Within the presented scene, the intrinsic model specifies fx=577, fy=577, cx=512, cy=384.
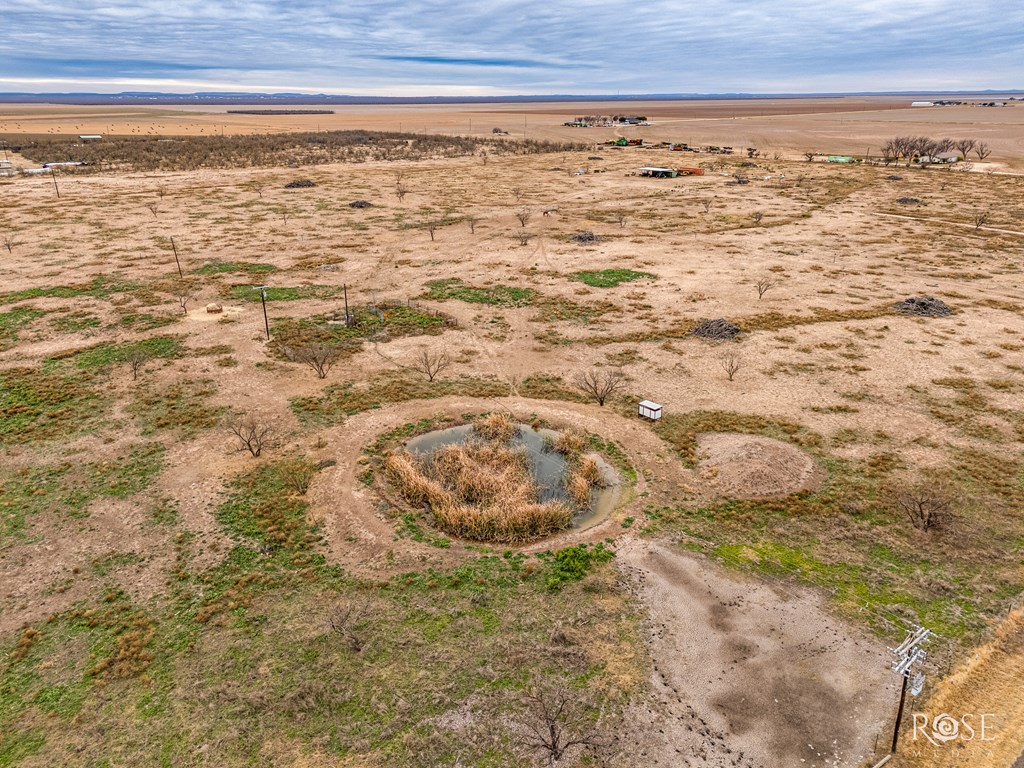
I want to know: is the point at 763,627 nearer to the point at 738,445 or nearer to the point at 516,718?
the point at 516,718

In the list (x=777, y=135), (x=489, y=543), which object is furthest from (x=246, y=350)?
(x=777, y=135)

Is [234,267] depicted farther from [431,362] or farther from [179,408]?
[431,362]

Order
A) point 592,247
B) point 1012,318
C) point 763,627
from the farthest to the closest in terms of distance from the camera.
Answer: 1. point 592,247
2. point 1012,318
3. point 763,627

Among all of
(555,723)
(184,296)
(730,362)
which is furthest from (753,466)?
(184,296)

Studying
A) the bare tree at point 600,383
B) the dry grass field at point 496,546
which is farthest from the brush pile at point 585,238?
the bare tree at point 600,383

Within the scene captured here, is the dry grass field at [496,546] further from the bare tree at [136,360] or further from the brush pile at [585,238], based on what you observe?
the brush pile at [585,238]

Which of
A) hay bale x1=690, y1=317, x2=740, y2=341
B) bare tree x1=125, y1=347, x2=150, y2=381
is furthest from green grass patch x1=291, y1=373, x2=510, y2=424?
hay bale x1=690, y1=317, x2=740, y2=341

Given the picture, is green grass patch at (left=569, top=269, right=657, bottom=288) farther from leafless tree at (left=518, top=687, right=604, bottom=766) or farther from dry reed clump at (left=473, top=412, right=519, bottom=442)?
leafless tree at (left=518, top=687, right=604, bottom=766)
